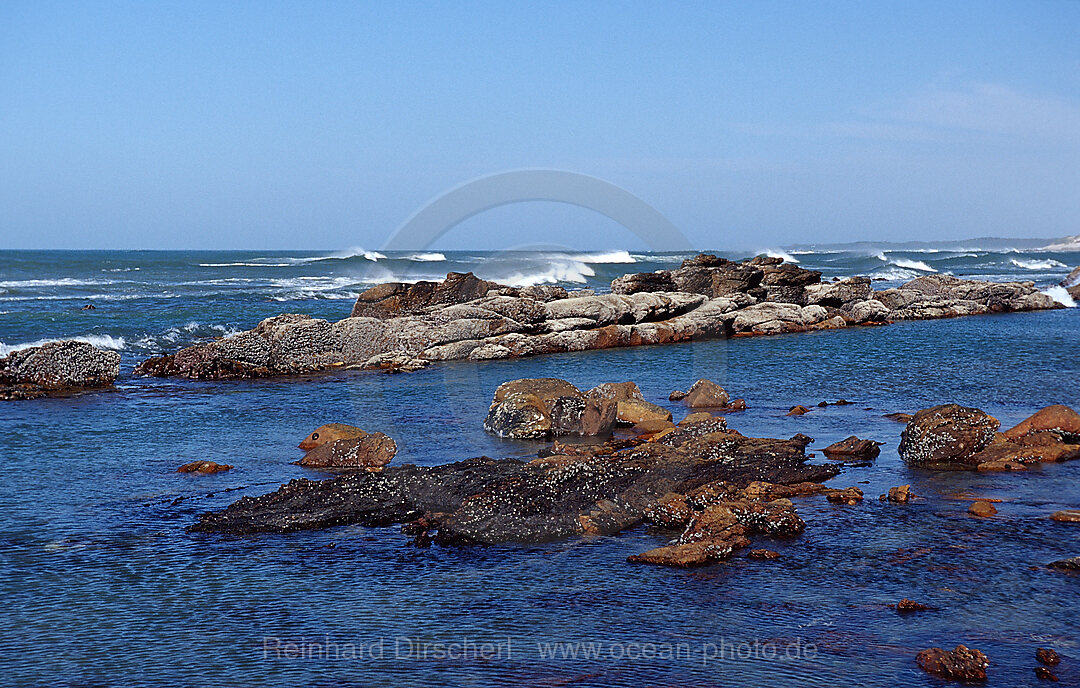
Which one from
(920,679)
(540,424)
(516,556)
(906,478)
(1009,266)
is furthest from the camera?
(1009,266)

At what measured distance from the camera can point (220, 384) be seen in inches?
1161

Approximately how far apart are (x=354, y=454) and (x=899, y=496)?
10261mm

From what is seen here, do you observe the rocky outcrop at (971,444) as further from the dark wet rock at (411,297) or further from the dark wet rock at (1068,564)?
the dark wet rock at (411,297)

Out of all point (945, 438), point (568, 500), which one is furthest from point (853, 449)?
point (568, 500)

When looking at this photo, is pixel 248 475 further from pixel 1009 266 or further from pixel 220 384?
pixel 1009 266

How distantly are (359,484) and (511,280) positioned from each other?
63477 mm

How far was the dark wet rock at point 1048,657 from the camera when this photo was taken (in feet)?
30.6

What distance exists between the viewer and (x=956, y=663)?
362 inches

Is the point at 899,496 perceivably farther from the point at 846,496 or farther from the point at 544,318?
the point at 544,318

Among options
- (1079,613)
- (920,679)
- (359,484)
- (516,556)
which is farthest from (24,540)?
(1079,613)

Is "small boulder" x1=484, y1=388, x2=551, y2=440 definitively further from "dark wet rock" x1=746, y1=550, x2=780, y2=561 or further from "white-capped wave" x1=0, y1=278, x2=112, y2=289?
"white-capped wave" x1=0, y1=278, x2=112, y2=289

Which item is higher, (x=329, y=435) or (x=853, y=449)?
(x=329, y=435)

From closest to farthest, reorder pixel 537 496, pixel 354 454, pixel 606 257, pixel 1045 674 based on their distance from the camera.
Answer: pixel 1045 674 → pixel 537 496 → pixel 354 454 → pixel 606 257

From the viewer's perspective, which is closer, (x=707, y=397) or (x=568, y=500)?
(x=568, y=500)
